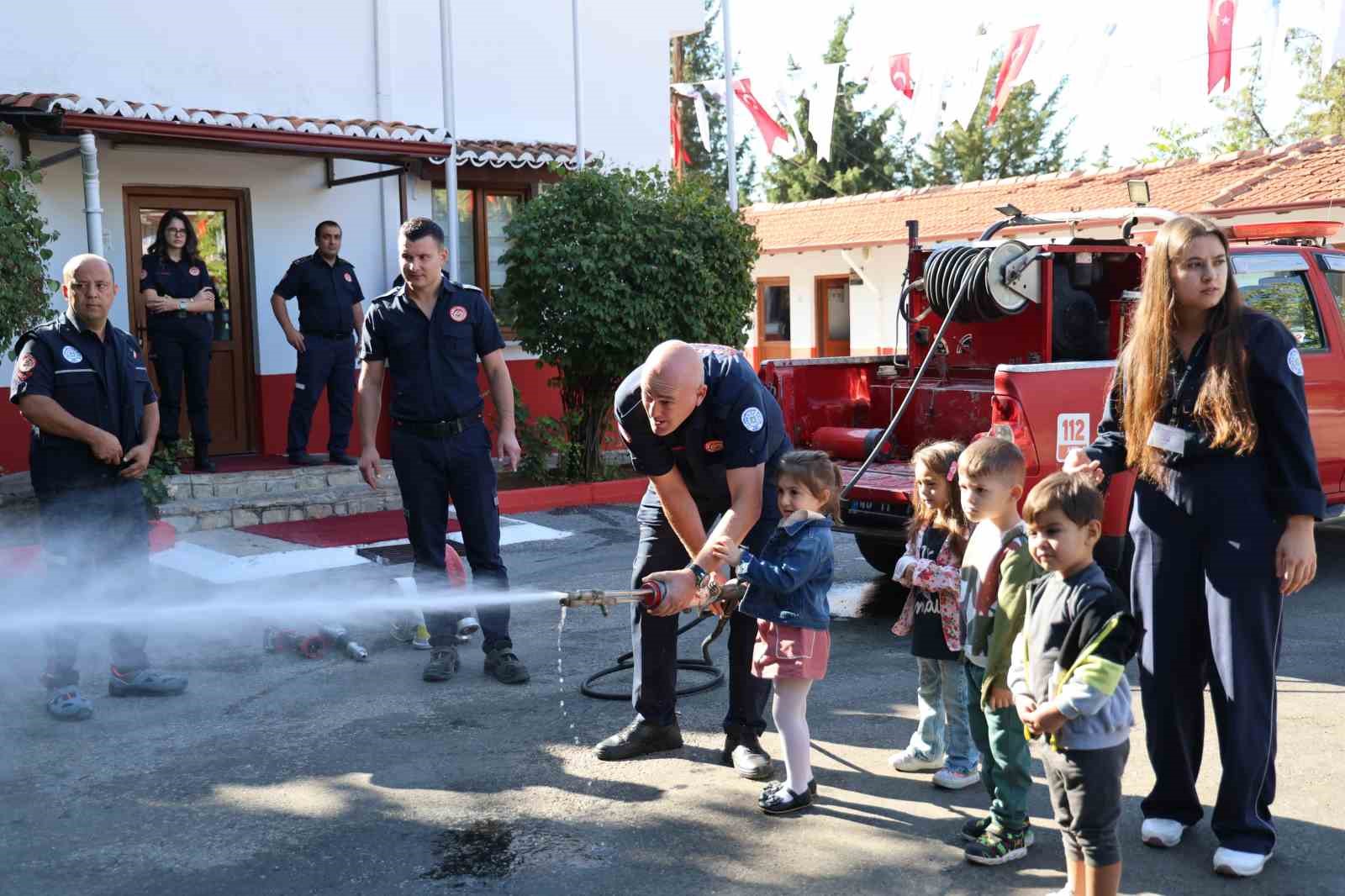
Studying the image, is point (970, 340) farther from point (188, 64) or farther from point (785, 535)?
point (188, 64)

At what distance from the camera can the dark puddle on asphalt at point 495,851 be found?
3.83 metres

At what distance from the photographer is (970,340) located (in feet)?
26.6

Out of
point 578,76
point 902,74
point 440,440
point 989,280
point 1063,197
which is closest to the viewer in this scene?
point 440,440

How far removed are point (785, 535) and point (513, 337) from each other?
9.05 metres

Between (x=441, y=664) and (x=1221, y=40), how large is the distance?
37.6 ft

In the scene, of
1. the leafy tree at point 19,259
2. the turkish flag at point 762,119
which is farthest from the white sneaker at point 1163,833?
the turkish flag at point 762,119

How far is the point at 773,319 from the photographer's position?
27.9 metres

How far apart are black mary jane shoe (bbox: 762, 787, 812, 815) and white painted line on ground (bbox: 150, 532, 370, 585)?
4632mm

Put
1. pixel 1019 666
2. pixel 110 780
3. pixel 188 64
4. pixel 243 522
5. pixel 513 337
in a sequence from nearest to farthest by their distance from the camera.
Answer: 1. pixel 1019 666
2. pixel 110 780
3. pixel 243 522
4. pixel 188 64
5. pixel 513 337

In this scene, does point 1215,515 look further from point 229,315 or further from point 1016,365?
point 229,315

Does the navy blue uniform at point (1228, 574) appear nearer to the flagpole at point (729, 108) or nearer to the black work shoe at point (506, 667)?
the black work shoe at point (506, 667)

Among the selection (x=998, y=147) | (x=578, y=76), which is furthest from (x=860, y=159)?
(x=578, y=76)

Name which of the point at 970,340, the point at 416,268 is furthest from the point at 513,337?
the point at 416,268

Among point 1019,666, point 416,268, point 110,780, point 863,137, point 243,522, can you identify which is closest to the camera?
point 1019,666
